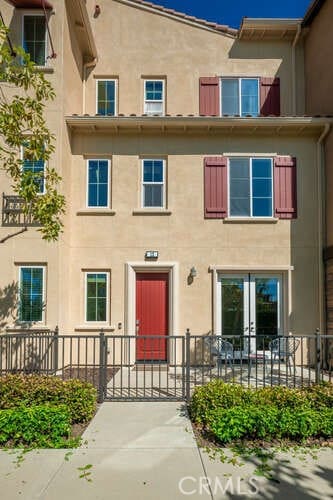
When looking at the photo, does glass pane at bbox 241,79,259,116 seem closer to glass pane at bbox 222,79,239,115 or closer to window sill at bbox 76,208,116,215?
glass pane at bbox 222,79,239,115

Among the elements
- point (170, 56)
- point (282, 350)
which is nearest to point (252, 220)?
point (282, 350)

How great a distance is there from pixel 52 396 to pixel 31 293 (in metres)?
3.73

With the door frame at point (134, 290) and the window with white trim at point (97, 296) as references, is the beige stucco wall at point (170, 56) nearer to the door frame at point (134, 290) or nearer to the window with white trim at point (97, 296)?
the door frame at point (134, 290)

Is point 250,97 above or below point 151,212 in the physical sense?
above

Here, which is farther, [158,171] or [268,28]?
[268,28]

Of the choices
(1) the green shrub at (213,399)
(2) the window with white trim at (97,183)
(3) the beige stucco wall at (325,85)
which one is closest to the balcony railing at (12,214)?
(2) the window with white trim at (97,183)

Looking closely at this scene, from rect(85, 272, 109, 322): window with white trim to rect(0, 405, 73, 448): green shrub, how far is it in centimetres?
467

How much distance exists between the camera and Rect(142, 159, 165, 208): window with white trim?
32.8ft

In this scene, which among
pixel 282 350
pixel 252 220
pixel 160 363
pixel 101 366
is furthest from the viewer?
pixel 252 220

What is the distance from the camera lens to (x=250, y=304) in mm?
9688

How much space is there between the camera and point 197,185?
993 centimetres

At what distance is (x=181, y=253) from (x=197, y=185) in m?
1.88

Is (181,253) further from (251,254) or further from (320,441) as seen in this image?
(320,441)

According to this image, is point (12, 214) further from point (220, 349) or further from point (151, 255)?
point (220, 349)
